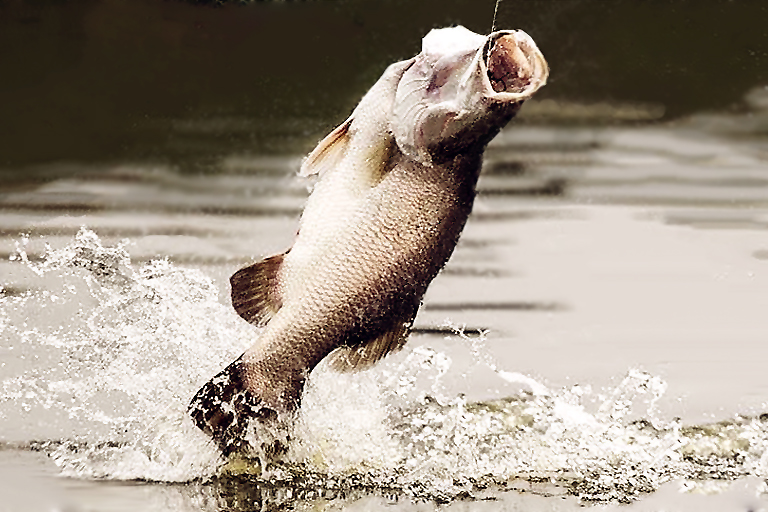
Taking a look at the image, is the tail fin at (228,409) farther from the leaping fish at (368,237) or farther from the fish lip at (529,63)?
the fish lip at (529,63)

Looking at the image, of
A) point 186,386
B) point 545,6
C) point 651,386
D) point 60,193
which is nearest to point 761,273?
point 651,386

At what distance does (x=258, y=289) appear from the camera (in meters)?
1.30

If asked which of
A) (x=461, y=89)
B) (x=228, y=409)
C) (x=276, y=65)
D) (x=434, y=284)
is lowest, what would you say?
(x=434, y=284)

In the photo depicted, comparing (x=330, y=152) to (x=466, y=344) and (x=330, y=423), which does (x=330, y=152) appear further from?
(x=466, y=344)

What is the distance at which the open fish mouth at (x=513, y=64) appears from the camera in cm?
109

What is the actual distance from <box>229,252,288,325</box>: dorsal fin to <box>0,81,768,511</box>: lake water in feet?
0.64

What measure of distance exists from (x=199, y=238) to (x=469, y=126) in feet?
5.03

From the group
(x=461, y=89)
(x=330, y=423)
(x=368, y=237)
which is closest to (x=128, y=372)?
(x=330, y=423)

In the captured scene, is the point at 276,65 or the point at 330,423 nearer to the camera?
the point at 330,423

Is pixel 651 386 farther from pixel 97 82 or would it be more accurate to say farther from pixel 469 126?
pixel 97 82

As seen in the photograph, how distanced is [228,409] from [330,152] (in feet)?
1.11

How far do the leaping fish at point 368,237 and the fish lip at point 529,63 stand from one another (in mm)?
29

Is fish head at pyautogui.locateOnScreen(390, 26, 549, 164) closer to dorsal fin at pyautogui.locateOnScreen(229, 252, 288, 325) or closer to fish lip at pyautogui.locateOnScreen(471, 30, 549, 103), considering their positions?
fish lip at pyautogui.locateOnScreen(471, 30, 549, 103)

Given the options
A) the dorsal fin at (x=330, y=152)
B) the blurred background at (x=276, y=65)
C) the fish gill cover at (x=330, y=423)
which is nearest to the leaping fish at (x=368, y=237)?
the dorsal fin at (x=330, y=152)
